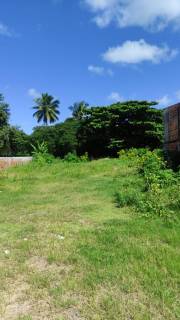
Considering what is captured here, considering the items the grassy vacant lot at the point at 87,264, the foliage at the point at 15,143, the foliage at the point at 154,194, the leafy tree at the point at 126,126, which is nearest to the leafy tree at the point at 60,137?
the foliage at the point at 15,143

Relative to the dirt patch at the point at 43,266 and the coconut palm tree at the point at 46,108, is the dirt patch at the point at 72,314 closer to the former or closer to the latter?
the dirt patch at the point at 43,266

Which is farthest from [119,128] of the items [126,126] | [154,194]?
[154,194]

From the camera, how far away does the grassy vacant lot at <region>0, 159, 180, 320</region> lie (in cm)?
446

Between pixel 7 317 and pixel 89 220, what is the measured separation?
126 inches

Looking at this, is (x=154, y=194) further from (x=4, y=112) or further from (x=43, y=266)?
(x=4, y=112)

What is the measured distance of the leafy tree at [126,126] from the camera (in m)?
32.4

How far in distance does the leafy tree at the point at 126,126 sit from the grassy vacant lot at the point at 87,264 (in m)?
23.9

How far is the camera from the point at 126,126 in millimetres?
32906

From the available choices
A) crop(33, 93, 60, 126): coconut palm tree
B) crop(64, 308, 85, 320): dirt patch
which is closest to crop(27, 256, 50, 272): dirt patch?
crop(64, 308, 85, 320): dirt patch

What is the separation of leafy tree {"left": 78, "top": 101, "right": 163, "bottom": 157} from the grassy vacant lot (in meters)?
23.9

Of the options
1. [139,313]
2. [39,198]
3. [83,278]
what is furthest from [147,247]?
[39,198]

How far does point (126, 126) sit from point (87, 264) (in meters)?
27.9

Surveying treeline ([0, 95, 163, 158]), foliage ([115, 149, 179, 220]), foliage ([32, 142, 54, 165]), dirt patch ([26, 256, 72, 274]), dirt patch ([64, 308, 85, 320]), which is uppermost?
treeline ([0, 95, 163, 158])

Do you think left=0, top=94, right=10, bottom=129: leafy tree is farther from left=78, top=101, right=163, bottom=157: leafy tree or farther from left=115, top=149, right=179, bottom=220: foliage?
left=115, top=149, right=179, bottom=220: foliage
